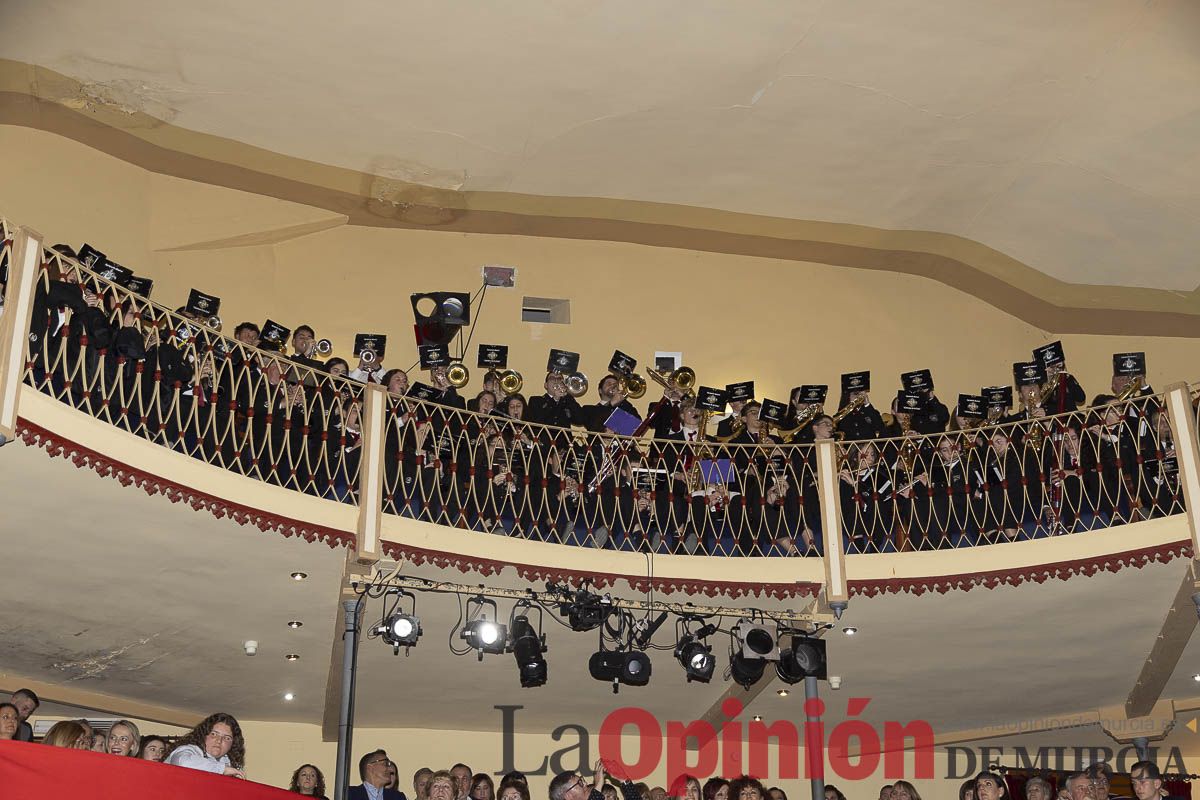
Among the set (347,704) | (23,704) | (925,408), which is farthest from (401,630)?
(925,408)

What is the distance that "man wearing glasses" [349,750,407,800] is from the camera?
357 inches

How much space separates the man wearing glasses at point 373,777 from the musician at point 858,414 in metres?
4.62

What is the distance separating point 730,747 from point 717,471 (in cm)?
417

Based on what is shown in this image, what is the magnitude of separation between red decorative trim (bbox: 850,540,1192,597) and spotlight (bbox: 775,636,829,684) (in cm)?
55

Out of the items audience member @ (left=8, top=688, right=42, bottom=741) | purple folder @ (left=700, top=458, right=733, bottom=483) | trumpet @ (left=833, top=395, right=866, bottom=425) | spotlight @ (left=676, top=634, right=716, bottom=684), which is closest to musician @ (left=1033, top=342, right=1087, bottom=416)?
trumpet @ (left=833, top=395, right=866, bottom=425)

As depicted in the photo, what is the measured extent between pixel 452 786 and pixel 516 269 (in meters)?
6.13

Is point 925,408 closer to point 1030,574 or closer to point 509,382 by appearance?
point 1030,574

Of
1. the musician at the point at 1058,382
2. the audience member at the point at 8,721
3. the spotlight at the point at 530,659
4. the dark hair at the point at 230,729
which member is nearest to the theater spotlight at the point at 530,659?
the spotlight at the point at 530,659

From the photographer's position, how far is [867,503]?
1056 cm

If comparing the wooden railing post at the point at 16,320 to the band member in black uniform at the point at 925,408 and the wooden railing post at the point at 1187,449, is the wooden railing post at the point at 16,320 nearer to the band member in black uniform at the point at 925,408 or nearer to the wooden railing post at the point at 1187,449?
the band member in black uniform at the point at 925,408

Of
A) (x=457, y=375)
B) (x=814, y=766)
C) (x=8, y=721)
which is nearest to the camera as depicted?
(x=8, y=721)

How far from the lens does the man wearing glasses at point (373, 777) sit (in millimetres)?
9078

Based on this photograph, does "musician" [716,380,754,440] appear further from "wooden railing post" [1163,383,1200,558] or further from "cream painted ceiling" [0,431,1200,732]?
"wooden railing post" [1163,383,1200,558]

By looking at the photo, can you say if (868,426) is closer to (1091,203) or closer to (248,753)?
(1091,203)
